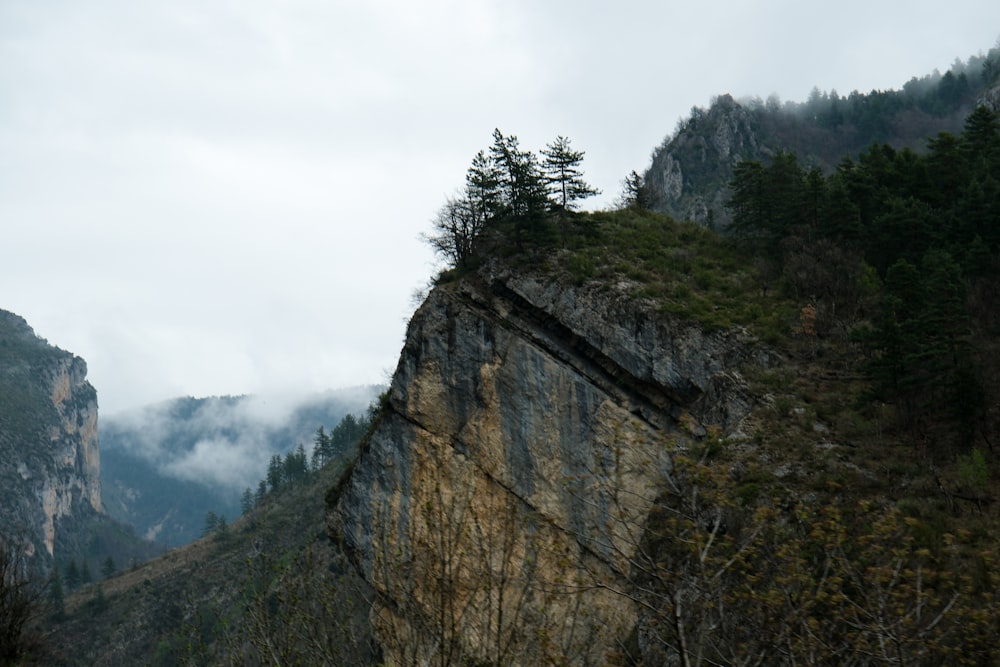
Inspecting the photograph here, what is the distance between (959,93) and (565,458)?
448 feet

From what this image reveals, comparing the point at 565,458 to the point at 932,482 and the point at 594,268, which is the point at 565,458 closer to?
the point at 594,268

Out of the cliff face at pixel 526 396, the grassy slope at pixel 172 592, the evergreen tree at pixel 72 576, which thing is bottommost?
the evergreen tree at pixel 72 576

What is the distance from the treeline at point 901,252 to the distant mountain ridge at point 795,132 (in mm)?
74925

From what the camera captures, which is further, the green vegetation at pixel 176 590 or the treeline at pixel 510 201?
the green vegetation at pixel 176 590

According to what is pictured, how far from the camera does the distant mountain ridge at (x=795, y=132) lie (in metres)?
115

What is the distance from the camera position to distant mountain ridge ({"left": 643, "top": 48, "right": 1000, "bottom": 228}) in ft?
379

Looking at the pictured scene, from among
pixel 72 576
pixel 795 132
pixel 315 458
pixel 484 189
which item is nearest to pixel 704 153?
pixel 795 132

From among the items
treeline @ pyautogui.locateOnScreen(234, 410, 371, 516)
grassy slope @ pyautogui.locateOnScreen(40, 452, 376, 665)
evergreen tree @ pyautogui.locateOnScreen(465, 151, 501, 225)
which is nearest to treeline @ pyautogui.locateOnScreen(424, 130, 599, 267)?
evergreen tree @ pyautogui.locateOnScreen(465, 151, 501, 225)

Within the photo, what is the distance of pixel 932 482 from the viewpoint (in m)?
18.4

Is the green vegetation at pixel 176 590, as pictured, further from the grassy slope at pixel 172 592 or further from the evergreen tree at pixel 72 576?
the evergreen tree at pixel 72 576

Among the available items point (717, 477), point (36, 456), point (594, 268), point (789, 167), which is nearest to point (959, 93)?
point (789, 167)

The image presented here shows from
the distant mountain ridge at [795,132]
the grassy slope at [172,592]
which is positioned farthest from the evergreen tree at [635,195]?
the distant mountain ridge at [795,132]

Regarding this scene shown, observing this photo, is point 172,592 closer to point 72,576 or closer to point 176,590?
point 176,590

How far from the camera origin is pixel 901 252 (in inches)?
1127
